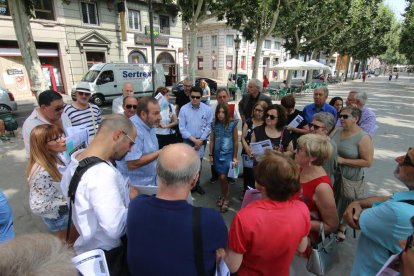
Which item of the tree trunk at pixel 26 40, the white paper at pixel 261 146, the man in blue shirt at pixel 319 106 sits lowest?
the white paper at pixel 261 146

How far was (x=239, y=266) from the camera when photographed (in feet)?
5.03

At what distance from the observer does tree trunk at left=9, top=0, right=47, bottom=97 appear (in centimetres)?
692

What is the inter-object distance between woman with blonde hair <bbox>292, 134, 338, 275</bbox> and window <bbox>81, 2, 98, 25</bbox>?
826 inches

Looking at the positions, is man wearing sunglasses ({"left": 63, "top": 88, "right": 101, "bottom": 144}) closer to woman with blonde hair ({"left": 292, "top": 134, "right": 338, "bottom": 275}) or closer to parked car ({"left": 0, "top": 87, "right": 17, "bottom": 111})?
woman with blonde hair ({"left": 292, "top": 134, "right": 338, "bottom": 275})

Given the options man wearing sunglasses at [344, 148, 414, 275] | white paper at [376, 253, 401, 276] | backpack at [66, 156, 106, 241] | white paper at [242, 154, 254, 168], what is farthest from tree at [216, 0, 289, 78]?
white paper at [376, 253, 401, 276]

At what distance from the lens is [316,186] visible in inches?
78.5

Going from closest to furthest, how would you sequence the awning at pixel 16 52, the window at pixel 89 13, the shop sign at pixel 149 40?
the awning at pixel 16 52, the window at pixel 89 13, the shop sign at pixel 149 40

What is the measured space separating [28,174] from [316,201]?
101 inches

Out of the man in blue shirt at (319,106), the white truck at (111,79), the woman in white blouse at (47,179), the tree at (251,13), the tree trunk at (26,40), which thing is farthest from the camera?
the white truck at (111,79)

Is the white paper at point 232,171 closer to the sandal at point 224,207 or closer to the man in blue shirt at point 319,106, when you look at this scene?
the sandal at point 224,207

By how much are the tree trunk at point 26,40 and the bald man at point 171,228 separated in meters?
8.34

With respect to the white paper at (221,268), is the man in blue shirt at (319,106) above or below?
above

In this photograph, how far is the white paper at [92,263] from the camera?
1188 mm

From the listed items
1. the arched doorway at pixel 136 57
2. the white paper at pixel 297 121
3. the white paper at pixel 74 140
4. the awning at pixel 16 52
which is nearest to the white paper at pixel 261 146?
the white paper at pixel 297 121
